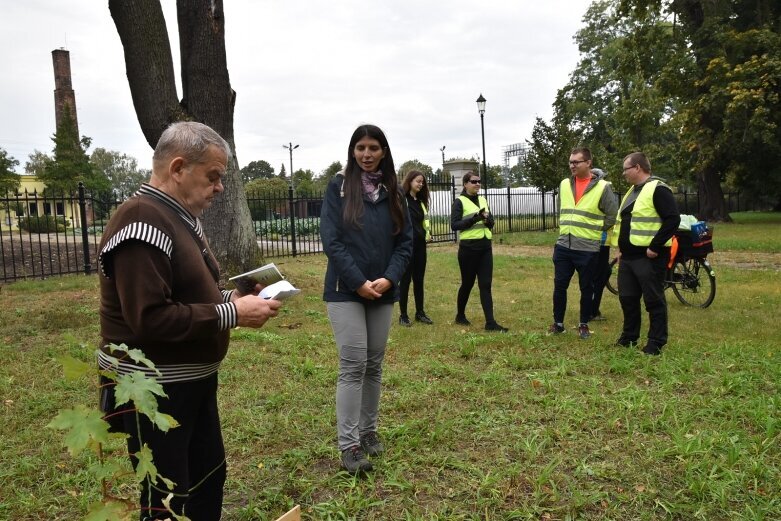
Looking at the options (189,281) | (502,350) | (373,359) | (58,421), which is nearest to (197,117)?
(502,350)

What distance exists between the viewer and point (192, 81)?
27.1 feet

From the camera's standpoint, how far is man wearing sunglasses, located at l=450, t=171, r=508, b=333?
6.66 meters

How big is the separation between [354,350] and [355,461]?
2.15 ft

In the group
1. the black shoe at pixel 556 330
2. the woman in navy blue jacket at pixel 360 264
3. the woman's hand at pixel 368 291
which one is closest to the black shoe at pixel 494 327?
the black shoe at pixel 556 330

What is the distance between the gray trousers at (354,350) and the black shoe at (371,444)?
15 centimetres

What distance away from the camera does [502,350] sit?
5613 millimetres

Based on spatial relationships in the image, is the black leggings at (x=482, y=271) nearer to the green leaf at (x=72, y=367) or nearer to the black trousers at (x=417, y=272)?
the black trousers at (x=417, y=272)

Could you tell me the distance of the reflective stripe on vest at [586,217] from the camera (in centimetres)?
591

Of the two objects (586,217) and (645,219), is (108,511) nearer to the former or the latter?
(645,219)

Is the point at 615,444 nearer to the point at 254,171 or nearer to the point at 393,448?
the point at 393,448

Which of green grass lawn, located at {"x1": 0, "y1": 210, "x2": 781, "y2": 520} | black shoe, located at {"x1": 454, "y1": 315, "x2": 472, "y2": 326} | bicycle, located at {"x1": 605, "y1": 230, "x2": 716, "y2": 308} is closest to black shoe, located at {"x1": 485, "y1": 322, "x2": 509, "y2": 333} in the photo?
green grass lawn, located at {"x1": 0, "y1": 210, "x2": 781, "y2": 520}

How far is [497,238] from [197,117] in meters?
13.2

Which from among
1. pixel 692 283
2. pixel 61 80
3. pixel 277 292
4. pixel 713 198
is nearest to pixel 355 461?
pixel 277 292

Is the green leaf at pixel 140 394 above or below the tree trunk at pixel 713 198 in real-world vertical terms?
below
